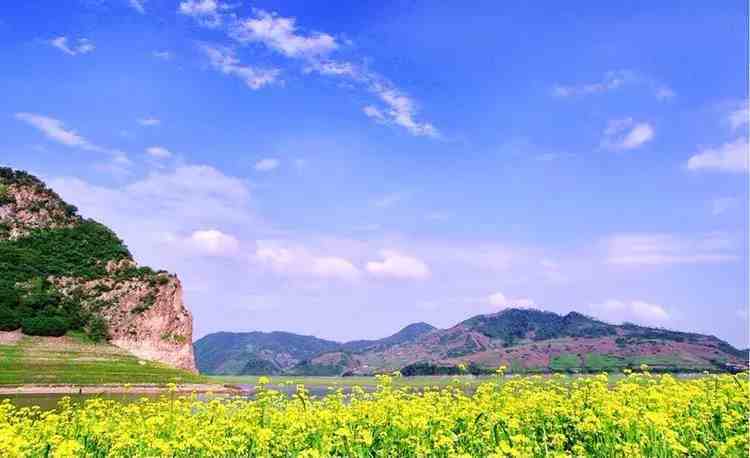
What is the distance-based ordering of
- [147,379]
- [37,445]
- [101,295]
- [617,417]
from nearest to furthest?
[617,417] → [37,445] → [147,379] → [101,295]

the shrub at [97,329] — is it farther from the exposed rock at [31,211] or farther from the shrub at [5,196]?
the shrub at [5,196]

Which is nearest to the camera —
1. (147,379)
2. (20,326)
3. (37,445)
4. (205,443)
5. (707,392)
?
(205,443)

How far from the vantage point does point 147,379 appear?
104125 millimetres

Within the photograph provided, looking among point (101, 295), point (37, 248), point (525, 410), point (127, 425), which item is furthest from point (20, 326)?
point (525, 410)

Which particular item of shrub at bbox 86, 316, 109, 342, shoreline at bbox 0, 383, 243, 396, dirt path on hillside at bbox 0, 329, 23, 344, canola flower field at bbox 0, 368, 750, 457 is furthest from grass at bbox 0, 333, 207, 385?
canola flower field at bbox 0, 368, 750, 457

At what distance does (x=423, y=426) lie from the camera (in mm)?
13102

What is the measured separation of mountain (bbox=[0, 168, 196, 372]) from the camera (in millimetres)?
123750

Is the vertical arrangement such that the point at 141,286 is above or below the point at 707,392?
above

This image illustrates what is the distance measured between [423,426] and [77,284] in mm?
147798

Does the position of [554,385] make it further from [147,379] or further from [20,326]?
[20,326]

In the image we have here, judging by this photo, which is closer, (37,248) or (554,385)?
(554,385)

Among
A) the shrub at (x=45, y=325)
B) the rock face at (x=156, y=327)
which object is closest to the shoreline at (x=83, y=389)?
the shrub at (x=45, y=325)

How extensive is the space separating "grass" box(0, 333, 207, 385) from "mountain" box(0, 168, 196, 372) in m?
5.72

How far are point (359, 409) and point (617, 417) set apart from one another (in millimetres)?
6439
